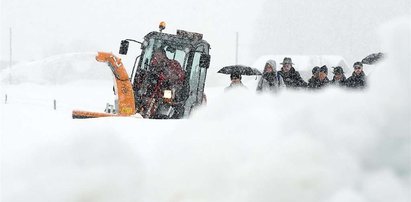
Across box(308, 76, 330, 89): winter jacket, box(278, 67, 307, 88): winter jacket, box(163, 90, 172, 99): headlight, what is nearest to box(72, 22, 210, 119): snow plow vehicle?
box(163, 90, 172, 99): headlight

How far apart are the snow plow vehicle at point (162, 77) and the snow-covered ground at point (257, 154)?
7.19m

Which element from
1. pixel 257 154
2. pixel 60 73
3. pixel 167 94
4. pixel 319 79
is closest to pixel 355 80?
pixel 319 79

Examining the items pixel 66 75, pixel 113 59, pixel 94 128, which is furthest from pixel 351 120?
pixel 66 75

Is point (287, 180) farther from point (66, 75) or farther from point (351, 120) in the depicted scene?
point (66, 75)

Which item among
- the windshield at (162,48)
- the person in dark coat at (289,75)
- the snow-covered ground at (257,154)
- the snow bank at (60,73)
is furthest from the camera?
the snow bank at (60,73)

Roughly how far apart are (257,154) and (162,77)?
795 cm

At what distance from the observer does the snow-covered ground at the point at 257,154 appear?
6.45ft

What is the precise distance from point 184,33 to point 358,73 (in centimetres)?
377

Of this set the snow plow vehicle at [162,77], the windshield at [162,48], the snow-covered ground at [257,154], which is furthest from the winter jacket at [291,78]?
the snow-covered ground at [257,154]

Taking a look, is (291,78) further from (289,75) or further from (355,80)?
(355,80)

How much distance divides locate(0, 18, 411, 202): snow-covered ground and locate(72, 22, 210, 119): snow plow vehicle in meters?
7.19

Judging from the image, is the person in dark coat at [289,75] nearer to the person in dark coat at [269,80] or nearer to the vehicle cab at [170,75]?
the person in dark coat at [269,80]

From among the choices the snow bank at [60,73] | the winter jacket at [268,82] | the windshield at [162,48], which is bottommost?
the snow bank at [60,73]

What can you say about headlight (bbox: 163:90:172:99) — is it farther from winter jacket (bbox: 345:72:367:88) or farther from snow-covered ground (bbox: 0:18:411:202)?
snow-covered ground (bbox: 0:18:411:202)
